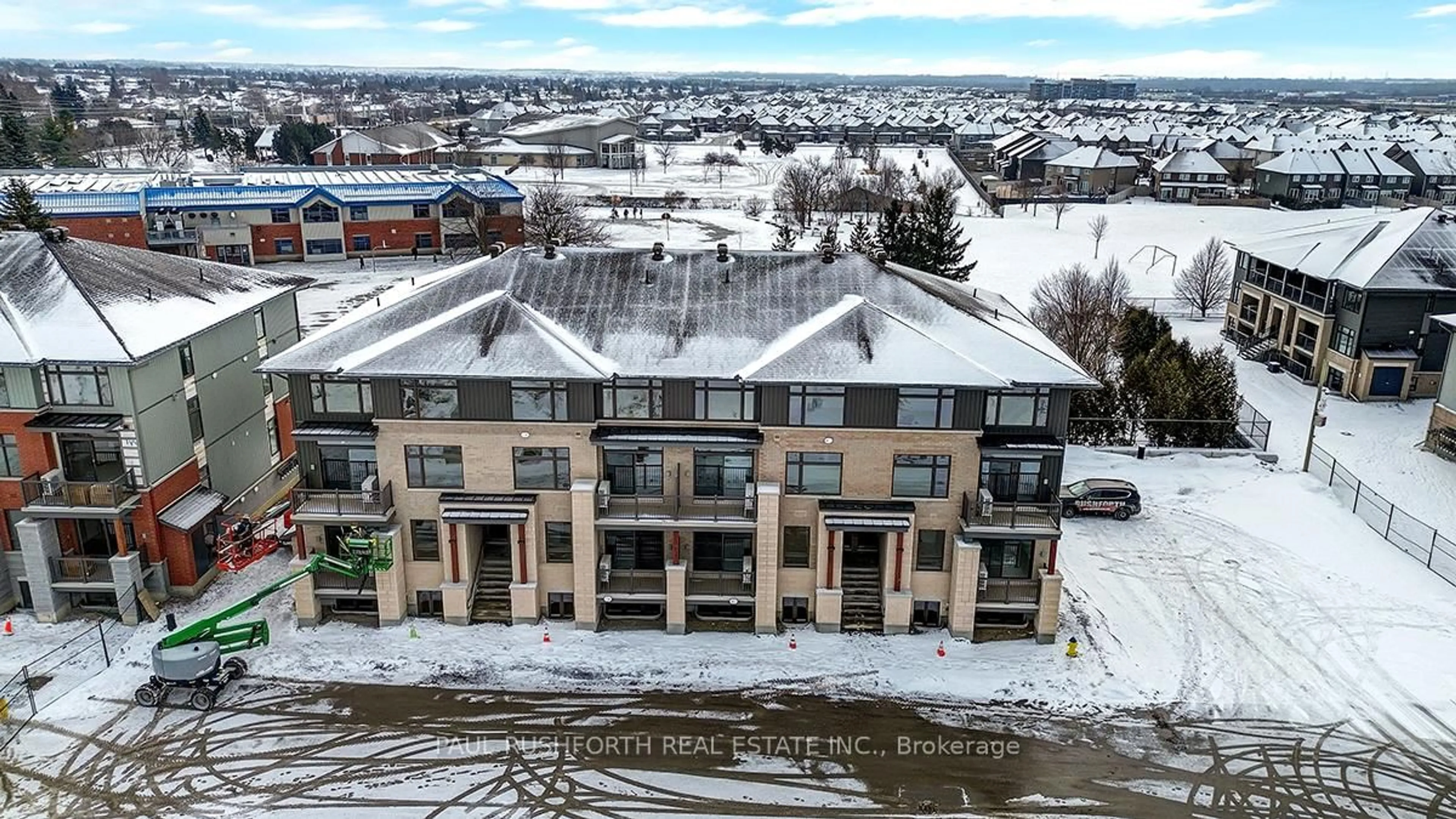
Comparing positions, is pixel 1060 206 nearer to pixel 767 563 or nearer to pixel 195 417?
pixel 767 563

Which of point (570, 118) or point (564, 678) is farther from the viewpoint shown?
point (570, 118)

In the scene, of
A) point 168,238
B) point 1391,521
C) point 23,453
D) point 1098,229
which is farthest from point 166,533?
point 1098,229

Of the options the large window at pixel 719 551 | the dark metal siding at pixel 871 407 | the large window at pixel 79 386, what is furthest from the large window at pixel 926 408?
the large window at pixel 79 386

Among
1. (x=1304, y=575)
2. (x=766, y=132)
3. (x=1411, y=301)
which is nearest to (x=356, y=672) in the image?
(x=1304, y=575)

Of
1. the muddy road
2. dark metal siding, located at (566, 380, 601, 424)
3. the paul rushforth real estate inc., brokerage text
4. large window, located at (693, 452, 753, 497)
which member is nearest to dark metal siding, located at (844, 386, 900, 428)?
large window, located at (693, 452, 753, 497)

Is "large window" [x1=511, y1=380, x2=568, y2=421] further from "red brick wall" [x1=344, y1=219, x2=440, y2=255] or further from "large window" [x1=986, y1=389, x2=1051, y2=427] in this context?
"red brick wall" [x1=344, y1=219, x2=440, y2=255]

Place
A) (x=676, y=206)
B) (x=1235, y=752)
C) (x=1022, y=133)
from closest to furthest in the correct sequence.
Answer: (x=1235, y=752), (x=676, y=206), (x=1022, y=133)

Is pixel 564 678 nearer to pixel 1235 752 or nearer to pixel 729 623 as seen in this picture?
pixel 729 623

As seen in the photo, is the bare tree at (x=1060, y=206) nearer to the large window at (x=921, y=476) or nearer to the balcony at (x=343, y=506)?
the large window at (x=921, y=476)
